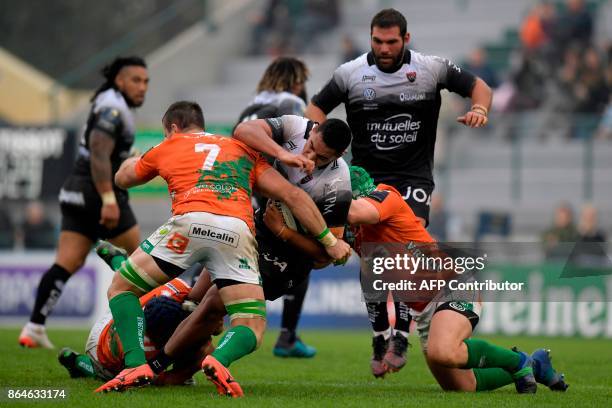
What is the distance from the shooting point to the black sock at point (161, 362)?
7.49 meters

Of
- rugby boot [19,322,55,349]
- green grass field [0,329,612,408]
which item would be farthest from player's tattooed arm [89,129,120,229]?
green grass field [0,329,612,408]

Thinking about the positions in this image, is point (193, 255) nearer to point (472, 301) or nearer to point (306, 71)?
point (472, 301)

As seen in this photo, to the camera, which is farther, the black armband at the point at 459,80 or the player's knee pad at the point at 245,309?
the black armband at the point at 459,80

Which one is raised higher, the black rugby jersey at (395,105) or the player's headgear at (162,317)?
the black rugby jersey at (395,105)

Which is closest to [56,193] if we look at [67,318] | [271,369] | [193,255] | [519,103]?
[67,318]

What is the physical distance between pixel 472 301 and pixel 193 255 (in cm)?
185

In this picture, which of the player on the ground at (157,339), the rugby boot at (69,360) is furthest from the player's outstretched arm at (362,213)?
the rugby boot at (69,360)

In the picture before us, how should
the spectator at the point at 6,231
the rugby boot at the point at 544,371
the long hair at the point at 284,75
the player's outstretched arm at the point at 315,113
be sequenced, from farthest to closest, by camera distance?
the spectator at the point at 6,231 → the long hair at the point at 284,75 → the player's outstretched arm at the point at 315,113 → the rugby boot at the point at 544,371

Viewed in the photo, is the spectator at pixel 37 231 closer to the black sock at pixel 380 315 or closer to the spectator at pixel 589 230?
the spectator at pixel 589 230

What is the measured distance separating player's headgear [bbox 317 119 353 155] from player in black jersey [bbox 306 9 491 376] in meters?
1.62

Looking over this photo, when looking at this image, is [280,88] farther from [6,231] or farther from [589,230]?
[6,231]

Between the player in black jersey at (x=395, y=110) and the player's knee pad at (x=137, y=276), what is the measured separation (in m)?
2.05

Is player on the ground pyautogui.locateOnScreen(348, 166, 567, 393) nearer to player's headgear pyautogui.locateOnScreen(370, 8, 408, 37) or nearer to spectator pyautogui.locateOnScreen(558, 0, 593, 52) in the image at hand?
player's headgear pyautogui.locateOnScreen(370, 8, 408, 37)

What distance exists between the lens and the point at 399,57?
870cm
